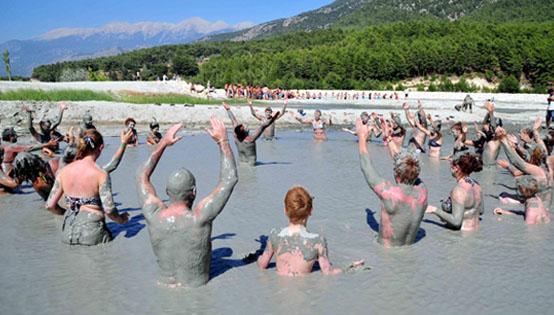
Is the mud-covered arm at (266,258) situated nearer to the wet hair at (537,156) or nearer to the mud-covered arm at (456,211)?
the mud-covered arm at (456,211)

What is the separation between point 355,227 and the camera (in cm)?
805

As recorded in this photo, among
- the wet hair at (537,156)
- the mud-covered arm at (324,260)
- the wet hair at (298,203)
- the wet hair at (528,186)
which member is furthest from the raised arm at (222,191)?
the wet hair at (537,156)

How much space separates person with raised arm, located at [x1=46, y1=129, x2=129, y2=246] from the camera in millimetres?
6672

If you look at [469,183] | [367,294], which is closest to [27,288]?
[367,294]

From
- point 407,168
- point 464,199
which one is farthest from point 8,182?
point 464,199

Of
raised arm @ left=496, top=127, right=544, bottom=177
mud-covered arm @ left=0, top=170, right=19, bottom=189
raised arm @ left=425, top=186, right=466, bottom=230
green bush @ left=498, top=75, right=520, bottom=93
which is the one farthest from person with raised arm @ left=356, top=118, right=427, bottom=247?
green bush @ left=498, top=75, right=520, bottom=93

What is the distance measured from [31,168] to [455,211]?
705cm

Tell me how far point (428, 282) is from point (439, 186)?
5.77 m

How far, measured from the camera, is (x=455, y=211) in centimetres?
758

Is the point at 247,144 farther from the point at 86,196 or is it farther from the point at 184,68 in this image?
the point at 184,68

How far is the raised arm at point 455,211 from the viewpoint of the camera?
24.3 feet

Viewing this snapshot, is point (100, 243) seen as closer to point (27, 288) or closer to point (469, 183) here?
point (27, 288)

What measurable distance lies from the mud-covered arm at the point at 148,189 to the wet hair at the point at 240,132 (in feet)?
23.9

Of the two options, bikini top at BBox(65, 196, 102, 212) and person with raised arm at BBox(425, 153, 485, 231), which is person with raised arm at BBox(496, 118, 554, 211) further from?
bikini top at BBox(65, 196, 102, 212)
